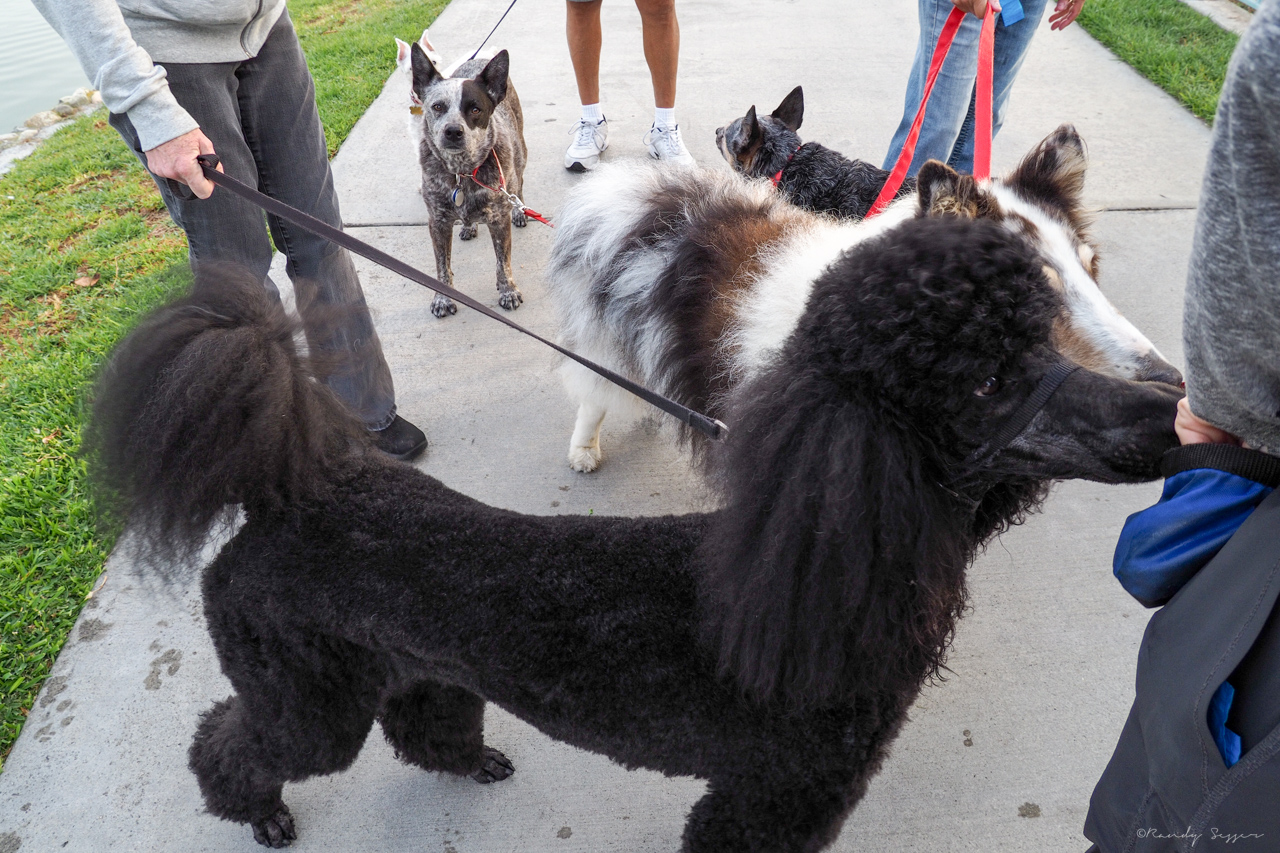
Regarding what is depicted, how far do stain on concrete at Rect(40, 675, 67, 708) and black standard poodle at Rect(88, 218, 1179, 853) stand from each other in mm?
896

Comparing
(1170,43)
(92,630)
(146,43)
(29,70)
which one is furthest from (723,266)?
(29,70)

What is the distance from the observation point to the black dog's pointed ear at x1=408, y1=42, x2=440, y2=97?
3725 millimetres

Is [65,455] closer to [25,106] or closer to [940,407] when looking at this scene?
[940,407]

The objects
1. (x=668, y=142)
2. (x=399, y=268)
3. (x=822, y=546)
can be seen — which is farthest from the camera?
(x=668, y=142)

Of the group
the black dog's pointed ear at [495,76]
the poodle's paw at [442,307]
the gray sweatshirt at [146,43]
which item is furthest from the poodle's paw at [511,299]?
the gray sweatshirt at [146,43]

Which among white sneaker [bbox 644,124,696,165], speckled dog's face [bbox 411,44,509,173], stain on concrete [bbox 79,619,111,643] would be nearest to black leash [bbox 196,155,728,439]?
stain on concrete [bbox 79,619,111,643]

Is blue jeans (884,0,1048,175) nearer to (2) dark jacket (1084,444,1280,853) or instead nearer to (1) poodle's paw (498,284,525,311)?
(1) poodle's paw (498,284,525,311)

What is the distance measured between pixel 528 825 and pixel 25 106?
9.05 m

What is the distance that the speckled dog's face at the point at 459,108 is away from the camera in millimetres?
3607

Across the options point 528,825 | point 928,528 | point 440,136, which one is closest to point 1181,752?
point 928,528

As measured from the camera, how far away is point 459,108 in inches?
143

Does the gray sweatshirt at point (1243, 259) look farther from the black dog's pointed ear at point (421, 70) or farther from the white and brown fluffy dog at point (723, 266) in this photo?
the black dog's pointed ear at point (421, 70)

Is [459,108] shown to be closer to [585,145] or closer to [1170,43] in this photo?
[585,145]

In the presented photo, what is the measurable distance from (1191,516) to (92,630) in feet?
9.57
